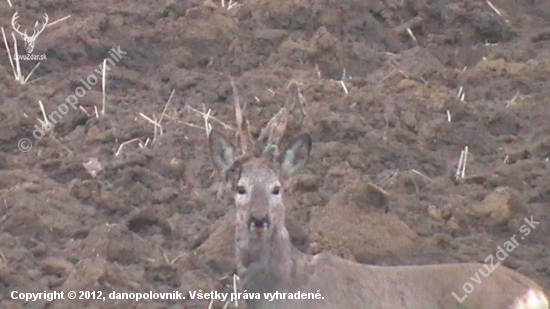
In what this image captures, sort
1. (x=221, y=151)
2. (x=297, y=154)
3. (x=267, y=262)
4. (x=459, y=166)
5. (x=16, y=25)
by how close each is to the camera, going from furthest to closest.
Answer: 1. (x=16, y=25)
2. (x=459, y=166)
3. (x=221, y=151)
4. (x=297, y=154)
5. (x=267, y=262)

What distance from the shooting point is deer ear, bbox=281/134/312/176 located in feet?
20.4

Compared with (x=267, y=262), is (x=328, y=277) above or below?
below

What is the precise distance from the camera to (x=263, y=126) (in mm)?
8758

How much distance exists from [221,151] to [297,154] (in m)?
0.44

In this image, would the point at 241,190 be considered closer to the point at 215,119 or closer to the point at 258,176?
the point at 258,176

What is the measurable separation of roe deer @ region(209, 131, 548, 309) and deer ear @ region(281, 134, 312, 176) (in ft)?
0.50

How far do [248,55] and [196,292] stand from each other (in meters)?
4.01

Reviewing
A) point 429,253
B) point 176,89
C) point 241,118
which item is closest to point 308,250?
point 429,253

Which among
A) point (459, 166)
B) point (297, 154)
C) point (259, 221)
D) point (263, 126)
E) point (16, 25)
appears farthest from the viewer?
point (16, 25)

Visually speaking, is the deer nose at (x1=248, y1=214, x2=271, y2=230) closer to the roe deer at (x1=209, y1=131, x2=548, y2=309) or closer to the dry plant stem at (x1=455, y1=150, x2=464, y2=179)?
the roe deer at (x1=209, y1=131, x2=548, y2=309)

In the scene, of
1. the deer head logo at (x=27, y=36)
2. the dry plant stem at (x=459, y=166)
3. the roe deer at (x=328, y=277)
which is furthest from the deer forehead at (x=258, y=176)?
the deer head logo at (x=27, y=36)

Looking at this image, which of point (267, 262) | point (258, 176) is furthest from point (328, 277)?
point (258, 176)

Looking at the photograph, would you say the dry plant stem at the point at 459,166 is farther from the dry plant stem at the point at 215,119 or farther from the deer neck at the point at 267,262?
the deer neck at the point at 267,262

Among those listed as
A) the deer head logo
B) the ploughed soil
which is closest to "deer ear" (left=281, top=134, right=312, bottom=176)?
the ploughed soil
